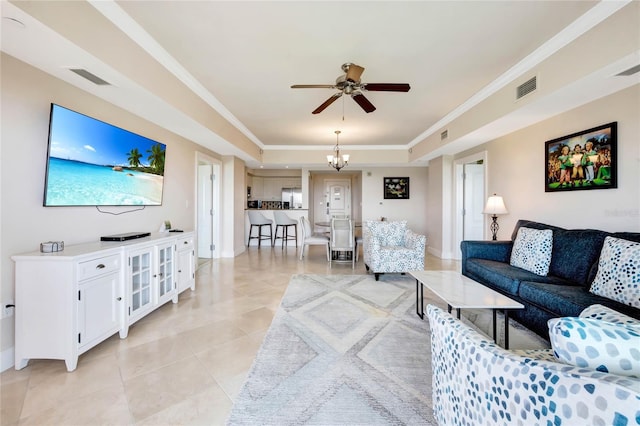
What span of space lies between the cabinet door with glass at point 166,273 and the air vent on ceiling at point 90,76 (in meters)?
1.59

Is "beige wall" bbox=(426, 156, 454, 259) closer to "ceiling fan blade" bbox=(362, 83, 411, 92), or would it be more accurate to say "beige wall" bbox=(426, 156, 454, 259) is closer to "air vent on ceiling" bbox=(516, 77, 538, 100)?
"air vent on ceiling" bbox=(516, 77, 538, 100)

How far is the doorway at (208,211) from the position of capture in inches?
223

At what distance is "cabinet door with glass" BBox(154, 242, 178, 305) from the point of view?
2.85 meters

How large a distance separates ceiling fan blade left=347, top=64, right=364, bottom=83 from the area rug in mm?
2363

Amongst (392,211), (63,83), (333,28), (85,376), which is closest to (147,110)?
(63,83)

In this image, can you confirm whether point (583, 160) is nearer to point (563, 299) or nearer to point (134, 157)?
point (563, 299)

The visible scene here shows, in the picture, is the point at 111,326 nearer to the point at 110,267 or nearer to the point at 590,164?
the point at 110,267

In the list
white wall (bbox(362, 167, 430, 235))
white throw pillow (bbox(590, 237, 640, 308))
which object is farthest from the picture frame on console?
white wall (bbox(362, 167, 430, 235))

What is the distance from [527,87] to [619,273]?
1.94 meters

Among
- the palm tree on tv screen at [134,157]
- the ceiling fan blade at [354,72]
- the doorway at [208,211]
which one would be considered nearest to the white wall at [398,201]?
the doorway at [208,211]

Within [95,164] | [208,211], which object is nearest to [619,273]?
[95,164]

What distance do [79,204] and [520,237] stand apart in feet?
15.0

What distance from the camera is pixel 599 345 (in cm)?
74

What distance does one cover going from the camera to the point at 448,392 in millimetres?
1162
